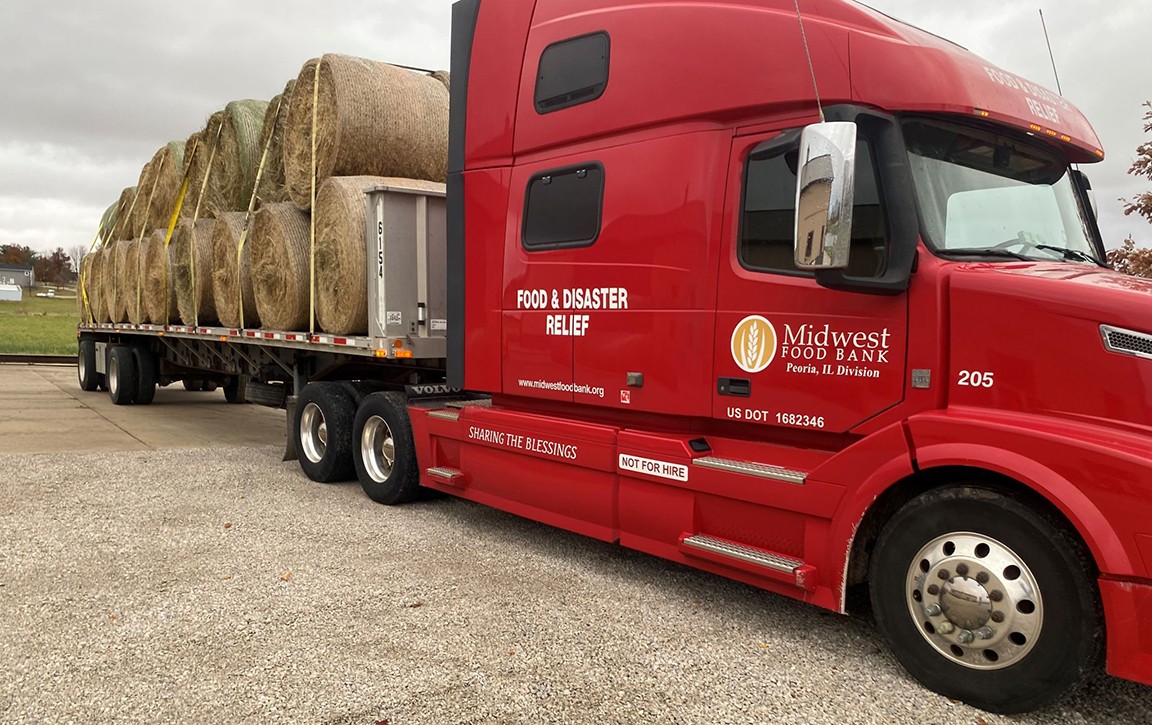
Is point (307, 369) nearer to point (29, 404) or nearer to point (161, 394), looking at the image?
point (29, 404)

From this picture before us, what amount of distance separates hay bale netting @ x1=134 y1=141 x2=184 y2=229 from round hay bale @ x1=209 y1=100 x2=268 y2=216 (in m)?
1.28

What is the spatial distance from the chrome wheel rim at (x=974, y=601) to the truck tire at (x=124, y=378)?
13.5m

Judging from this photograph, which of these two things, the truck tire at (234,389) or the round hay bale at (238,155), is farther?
the truck tire at (234,389)

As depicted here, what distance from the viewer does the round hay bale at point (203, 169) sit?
1019cm

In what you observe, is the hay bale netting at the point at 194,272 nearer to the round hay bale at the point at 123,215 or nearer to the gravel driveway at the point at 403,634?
the round hay bale at the point at 123,215

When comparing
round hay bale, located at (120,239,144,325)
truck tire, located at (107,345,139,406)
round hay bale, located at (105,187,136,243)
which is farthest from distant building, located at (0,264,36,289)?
round hay bale, located at (120,239,144,325)

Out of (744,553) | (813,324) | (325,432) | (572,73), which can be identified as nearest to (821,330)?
(813,324)

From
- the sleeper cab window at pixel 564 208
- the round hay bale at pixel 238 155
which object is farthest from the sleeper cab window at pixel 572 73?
the round hay bale at pixel 238 155

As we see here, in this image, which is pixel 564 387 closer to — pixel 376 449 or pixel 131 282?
pixel 376 449

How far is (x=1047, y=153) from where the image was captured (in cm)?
412

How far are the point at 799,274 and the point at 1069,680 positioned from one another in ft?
6.32

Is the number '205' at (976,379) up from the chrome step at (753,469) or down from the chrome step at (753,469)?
up

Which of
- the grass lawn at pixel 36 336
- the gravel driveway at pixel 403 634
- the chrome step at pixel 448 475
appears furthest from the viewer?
the grass lawn at pixel 36 336

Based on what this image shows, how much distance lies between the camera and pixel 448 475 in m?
5.85
